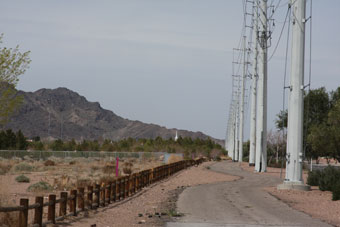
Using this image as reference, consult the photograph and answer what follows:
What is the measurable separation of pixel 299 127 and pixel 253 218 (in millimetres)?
12746

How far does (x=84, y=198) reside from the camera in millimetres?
21047

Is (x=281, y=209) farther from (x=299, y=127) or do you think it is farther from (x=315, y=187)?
(x=315, y=187)

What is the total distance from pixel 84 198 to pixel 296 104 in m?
13.7

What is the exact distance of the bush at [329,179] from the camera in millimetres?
29531

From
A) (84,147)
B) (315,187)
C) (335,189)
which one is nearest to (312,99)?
(315,187)

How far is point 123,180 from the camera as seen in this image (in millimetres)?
25766

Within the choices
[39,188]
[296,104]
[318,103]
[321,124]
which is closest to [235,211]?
[296,104]

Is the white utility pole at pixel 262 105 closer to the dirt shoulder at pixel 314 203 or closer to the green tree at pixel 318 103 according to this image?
the green tree at pixel 318 103

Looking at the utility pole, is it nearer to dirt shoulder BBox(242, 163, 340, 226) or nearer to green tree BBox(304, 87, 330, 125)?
dirt shoulder BBox(242, 163, 340, 226)

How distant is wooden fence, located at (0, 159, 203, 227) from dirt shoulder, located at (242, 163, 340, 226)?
6.74 m

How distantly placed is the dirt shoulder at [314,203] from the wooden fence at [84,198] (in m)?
6.74

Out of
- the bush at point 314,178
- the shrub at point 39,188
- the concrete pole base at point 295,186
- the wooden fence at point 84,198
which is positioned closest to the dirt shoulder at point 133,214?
the wooden fence at point 84,198

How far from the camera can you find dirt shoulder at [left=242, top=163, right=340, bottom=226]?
20.1 metres

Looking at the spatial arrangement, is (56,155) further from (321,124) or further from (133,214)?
(133,214)
